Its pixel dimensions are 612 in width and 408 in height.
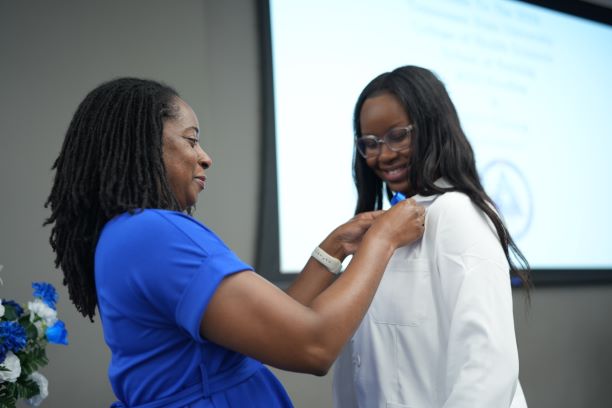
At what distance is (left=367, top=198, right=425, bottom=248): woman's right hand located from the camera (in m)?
1.16

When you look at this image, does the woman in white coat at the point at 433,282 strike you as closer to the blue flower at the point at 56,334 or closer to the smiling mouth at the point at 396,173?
the smiling mouth at the point at 396,173

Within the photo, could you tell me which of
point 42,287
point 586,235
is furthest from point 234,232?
point 586,235

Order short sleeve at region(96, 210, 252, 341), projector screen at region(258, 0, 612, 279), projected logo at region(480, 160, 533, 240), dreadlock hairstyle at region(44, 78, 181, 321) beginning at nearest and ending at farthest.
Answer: short sleeve at region(96, 210, 252, 341)
dreadlock hairstyle at region(44, 78, 181, 321)
projector screen at region(258, 0, 612, 279)
projected logo at region(480, 160, 533, 240)

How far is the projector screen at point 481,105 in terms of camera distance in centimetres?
255

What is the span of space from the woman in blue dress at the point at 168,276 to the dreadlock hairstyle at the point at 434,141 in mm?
190

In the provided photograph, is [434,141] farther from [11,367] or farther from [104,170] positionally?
[11,367]

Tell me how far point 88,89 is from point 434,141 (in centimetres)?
138

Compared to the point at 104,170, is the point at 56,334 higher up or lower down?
lower down

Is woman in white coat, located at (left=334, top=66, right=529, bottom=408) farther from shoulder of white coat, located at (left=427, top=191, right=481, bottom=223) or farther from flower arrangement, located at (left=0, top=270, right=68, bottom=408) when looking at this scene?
flower arrangement, located at (left=0, top=270, right=68, bottom=408)

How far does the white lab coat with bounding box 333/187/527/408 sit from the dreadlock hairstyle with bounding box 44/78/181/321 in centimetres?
51

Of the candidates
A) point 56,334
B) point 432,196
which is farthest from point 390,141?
point 56,334

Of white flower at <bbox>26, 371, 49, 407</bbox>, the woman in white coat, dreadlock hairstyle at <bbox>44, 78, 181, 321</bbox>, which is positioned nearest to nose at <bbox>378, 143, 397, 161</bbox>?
the woman in white coat

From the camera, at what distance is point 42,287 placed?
4.95ft

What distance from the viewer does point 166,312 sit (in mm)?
925
